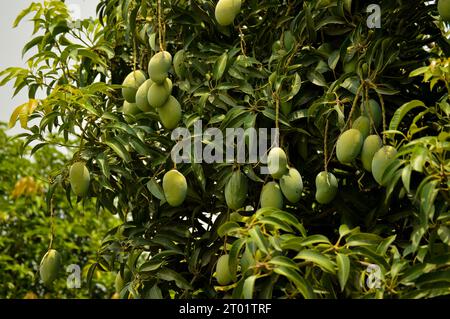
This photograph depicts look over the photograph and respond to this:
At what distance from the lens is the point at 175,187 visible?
5.14 feet

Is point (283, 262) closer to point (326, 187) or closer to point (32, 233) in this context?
point (326, 187)

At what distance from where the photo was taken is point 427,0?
1.61 meters

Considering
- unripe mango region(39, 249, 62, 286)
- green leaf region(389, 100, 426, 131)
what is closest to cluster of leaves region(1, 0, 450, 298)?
green leaf region(389, 100, 426, 131)

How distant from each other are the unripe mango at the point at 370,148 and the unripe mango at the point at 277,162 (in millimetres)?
147

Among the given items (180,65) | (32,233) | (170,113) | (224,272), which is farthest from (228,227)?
(32,233)

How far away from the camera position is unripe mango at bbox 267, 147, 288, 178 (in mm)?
1477

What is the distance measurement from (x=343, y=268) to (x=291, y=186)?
311mm

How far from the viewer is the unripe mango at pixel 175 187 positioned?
61.7 inches

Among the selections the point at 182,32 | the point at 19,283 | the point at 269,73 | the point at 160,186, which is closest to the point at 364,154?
the point at 269,73

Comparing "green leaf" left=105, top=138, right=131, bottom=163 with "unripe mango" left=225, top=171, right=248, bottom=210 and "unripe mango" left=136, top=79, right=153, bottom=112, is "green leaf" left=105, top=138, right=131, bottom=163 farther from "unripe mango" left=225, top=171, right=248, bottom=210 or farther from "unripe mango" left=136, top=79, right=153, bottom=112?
"unripe mango" left=225, top=171, right=248, bottom=210

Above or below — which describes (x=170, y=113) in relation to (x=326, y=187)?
above

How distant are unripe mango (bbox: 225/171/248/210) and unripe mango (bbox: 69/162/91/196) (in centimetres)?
30

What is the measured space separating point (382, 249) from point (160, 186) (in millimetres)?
553

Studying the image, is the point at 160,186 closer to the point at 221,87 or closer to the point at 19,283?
A: the point at 221,87
